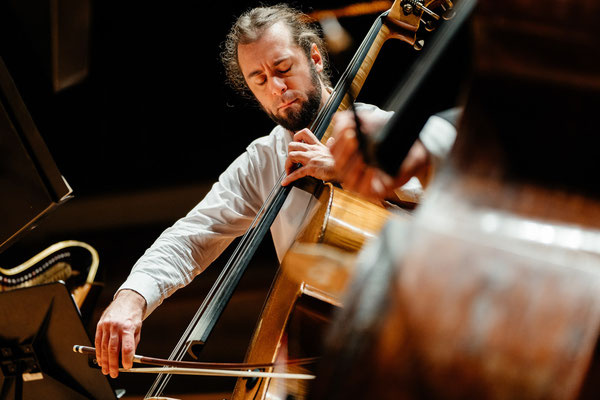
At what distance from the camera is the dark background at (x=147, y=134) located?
296 cm

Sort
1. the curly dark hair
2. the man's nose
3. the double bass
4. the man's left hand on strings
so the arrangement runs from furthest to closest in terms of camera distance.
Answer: the curly dark hair
the man's nose
the man's left hand on strings
the double bass

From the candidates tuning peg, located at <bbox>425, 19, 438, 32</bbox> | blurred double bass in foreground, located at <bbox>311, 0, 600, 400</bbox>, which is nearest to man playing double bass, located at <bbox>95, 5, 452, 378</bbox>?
tuning peg, located at <bbox>425, 19, 438, 32</bbox>

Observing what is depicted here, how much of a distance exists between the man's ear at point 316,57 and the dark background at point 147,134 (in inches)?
29.7

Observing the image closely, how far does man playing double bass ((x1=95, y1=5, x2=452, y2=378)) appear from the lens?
1670mm

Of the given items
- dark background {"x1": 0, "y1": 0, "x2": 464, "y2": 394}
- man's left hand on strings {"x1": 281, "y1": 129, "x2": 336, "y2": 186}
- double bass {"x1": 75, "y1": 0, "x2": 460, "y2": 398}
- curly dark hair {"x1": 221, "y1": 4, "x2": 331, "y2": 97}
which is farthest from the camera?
dark background {"x1": 0, "y1": 0, "x2": 464, "y2": 394}

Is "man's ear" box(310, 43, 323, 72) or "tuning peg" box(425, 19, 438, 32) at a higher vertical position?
"tuning peg" box(425, 19, 438, 32)

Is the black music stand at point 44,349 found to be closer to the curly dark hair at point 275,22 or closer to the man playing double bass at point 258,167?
the man playing double bass at point 258,167

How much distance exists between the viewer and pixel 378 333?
379mm

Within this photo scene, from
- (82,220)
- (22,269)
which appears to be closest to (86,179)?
(82,220)

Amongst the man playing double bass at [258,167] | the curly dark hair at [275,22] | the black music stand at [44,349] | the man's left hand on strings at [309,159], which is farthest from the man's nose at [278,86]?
the black music stand at [44,349]

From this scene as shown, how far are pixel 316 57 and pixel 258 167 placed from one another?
483 mm

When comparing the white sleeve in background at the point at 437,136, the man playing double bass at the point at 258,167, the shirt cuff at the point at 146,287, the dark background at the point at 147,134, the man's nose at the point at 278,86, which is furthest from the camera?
the dark background at the point at 147,134

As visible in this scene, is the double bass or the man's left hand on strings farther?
the man's left hand on strings

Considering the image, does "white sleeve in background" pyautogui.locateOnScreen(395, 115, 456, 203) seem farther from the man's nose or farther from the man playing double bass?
the man's nose
